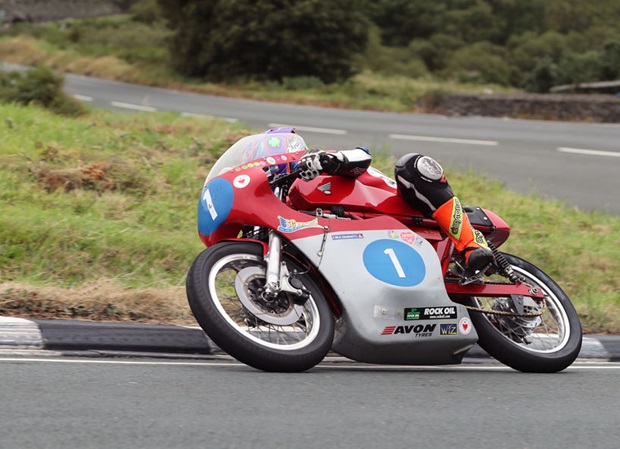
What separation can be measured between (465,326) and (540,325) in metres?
0.68

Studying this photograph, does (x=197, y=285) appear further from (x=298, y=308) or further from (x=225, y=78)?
(x=225, y=78)

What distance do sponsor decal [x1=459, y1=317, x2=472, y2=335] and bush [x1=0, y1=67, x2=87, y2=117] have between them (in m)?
11.0

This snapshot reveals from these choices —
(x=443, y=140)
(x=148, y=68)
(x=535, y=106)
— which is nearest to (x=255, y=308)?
(x=443, y=140)

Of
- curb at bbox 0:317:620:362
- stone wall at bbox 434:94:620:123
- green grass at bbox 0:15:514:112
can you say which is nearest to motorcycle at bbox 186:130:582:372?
curb at bbox 0:317:620:362

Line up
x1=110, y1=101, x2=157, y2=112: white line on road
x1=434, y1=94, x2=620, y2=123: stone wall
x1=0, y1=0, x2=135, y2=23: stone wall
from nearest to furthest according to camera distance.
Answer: x1=434, y1=94, x2=620, y2=123: stone wall < x1=110, y1=101, x2=157, y2=112: white line on road < x1=0, y1=0, x2=135, y2=23: stone wall

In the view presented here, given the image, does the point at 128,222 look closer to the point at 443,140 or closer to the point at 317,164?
the point at 317,164

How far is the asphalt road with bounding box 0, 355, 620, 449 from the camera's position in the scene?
13.7 ft

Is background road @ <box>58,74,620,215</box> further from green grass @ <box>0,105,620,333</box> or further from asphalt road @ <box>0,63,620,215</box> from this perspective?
green grass @ <box>0,105,620,333</box>

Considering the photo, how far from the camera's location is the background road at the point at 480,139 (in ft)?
48.1

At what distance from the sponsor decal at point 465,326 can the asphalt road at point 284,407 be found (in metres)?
0.23

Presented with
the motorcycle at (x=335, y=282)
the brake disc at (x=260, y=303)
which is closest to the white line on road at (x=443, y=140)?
the motorcycle at (x=335, y=282)

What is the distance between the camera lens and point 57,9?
61125 millimetres

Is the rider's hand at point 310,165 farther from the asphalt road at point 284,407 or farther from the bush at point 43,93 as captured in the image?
the bush at point 43,93

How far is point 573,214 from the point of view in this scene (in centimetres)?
1170
